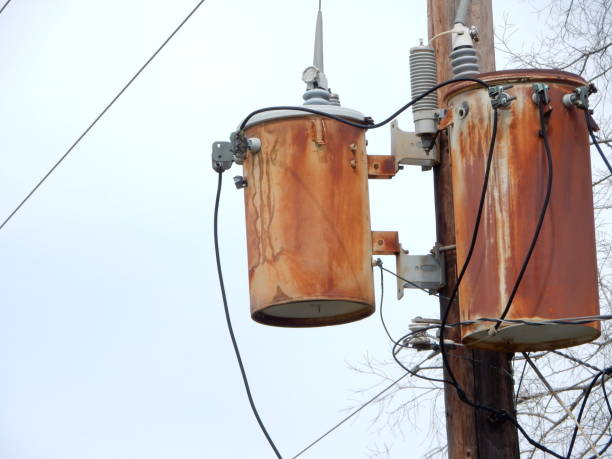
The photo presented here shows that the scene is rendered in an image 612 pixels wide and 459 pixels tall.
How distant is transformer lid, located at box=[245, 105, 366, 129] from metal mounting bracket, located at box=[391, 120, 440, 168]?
259 mm

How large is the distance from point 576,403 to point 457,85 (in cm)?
342

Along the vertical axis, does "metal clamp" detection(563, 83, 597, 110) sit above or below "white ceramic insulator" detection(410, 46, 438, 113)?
below

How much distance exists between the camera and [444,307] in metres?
6.86

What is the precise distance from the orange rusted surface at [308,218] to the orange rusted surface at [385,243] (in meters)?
0.17

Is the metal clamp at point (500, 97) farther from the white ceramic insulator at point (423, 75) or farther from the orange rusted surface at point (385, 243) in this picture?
the orange rusted surface at point (385, 243)

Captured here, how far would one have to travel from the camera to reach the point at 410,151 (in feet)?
23.0

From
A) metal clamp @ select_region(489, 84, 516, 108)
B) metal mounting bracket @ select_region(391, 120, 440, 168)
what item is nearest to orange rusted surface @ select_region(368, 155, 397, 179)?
metal mounting bracket @ select_region(391, 120, 440, 168)

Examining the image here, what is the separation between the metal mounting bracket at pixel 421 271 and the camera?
22.6ft

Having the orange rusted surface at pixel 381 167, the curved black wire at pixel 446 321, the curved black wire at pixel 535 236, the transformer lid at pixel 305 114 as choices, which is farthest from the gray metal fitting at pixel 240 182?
the curved black wire at pixel 535 236

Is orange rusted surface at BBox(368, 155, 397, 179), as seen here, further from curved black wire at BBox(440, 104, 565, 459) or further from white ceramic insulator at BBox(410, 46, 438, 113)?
curved black wire at BBox(440, 104, 565, 459)

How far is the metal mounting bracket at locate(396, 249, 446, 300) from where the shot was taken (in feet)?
22.6

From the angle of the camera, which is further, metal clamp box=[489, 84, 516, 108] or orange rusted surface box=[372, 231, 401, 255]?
orange rusted surface box=[372, 231, 401, 255]

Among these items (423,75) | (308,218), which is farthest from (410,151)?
(308,218)

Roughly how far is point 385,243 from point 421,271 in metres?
0.22
